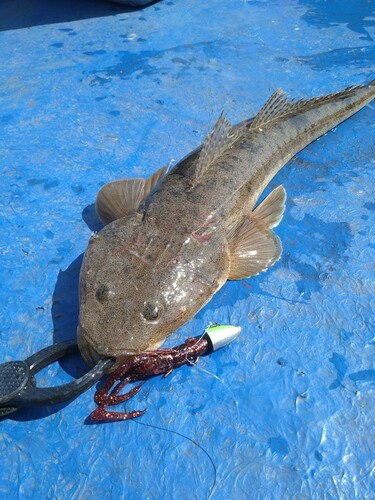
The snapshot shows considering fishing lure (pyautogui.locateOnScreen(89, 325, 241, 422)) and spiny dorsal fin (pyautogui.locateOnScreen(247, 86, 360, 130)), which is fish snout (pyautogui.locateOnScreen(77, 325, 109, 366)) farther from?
spiny dorsal fin (pyautogui.locateOnScreen(247, 86, 360, 130))

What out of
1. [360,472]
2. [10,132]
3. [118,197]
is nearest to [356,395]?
[360,472]

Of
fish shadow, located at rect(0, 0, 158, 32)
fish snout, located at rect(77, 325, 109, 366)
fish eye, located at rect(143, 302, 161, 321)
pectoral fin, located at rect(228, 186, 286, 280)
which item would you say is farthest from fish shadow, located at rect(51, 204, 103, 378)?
fish shadow, located at rect(0, 0, 158, 32)

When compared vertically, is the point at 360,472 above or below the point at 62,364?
below

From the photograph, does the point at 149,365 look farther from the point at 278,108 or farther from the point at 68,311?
the point at 278,108

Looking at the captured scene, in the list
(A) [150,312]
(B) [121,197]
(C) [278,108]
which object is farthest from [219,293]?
(C) [278,108]

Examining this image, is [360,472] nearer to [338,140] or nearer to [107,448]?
[107,448]

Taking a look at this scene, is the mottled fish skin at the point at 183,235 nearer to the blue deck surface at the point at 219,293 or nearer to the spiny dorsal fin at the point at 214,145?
the spiny dorsal fin at the point at 214,145
